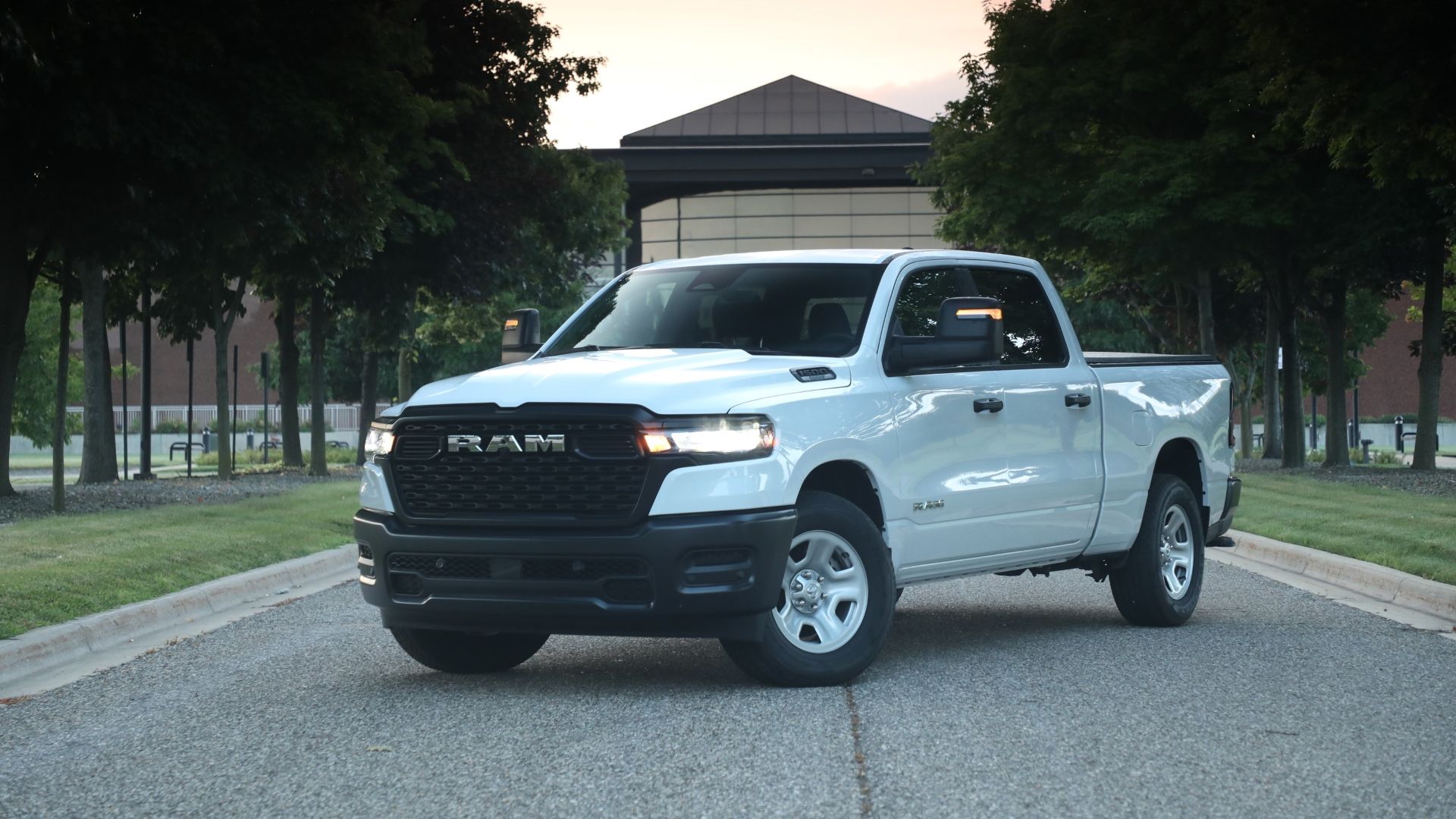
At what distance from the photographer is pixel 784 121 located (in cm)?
8181

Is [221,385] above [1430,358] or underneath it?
underneath

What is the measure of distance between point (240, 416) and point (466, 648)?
84395 mm

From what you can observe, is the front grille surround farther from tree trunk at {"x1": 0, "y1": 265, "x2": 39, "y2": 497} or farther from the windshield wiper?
tree trunk at {"x1": 0, "y1": 265, "x2": 39, "y2": 497}

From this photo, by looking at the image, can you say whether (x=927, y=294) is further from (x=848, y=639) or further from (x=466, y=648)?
(x=466, y=648)

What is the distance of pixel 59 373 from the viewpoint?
58.8ft

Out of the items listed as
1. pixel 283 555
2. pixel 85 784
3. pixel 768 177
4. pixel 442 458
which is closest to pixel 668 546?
pixel 442 458

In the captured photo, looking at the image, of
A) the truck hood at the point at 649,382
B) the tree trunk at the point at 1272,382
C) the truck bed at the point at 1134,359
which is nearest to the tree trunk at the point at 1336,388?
the tree trunk at the point at 1272,382

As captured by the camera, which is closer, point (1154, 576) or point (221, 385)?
point (1154, 576)

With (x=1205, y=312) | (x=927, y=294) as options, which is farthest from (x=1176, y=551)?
(x=1205, y=312)

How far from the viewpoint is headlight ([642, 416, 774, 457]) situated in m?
7.55

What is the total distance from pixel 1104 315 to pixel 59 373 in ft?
148

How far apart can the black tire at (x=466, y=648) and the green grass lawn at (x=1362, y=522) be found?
677 centimetres

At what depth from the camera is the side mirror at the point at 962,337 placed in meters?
8.51

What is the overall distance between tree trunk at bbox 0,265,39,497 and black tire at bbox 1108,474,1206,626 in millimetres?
15179
